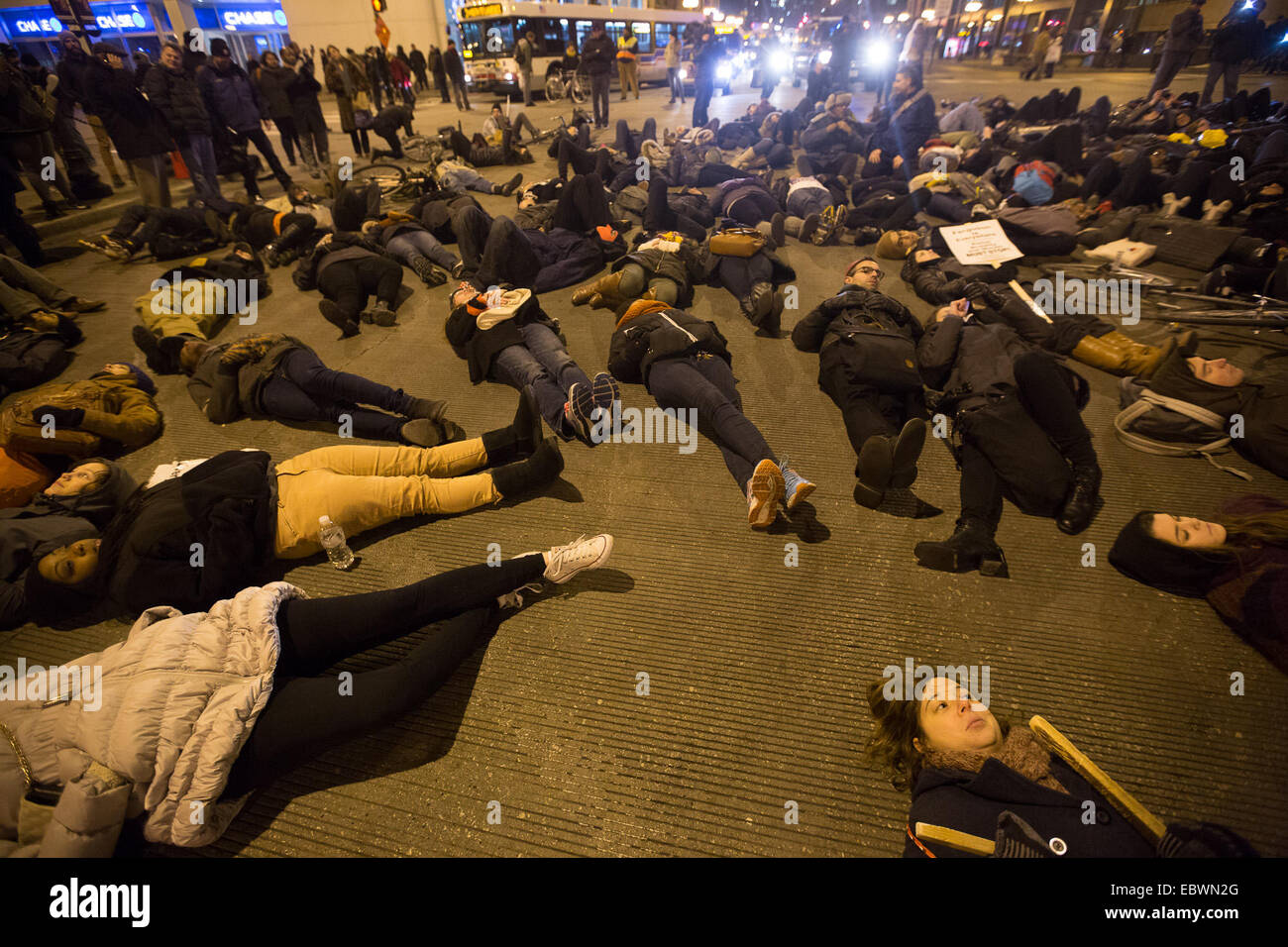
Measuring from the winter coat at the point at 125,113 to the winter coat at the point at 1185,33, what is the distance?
15.9m

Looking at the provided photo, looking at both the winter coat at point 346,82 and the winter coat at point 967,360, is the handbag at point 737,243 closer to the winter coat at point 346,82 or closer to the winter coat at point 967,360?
the winter coat at point 967,360

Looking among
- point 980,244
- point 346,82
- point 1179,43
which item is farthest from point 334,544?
point 1179,43

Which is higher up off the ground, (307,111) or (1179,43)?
(1179,43)

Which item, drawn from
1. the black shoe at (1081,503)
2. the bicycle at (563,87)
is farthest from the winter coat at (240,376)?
the bicycle at (563,87)

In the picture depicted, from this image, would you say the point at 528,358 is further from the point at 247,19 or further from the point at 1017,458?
the point at 247,19

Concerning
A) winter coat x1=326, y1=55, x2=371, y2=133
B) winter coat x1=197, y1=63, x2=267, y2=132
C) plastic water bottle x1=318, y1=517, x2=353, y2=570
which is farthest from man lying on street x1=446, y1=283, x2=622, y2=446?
winter coat x1=326, y1=55, x2=371, y2=133

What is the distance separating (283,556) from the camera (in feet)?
7.47

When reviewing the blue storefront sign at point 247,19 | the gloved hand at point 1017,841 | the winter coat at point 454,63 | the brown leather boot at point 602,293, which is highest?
the blue storefront sign at point 247,19

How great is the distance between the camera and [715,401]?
2.79 meters

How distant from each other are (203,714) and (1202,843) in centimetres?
270

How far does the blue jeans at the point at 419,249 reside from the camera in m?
5.30

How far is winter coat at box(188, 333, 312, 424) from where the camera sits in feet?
10.4

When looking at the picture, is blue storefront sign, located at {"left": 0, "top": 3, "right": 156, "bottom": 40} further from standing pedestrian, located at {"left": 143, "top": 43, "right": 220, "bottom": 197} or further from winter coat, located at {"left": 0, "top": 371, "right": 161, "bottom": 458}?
winter coat, located at {"left": 0, "top": 371, "right": 161, "bottom": 458}

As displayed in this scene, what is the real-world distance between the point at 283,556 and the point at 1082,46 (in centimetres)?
2724
